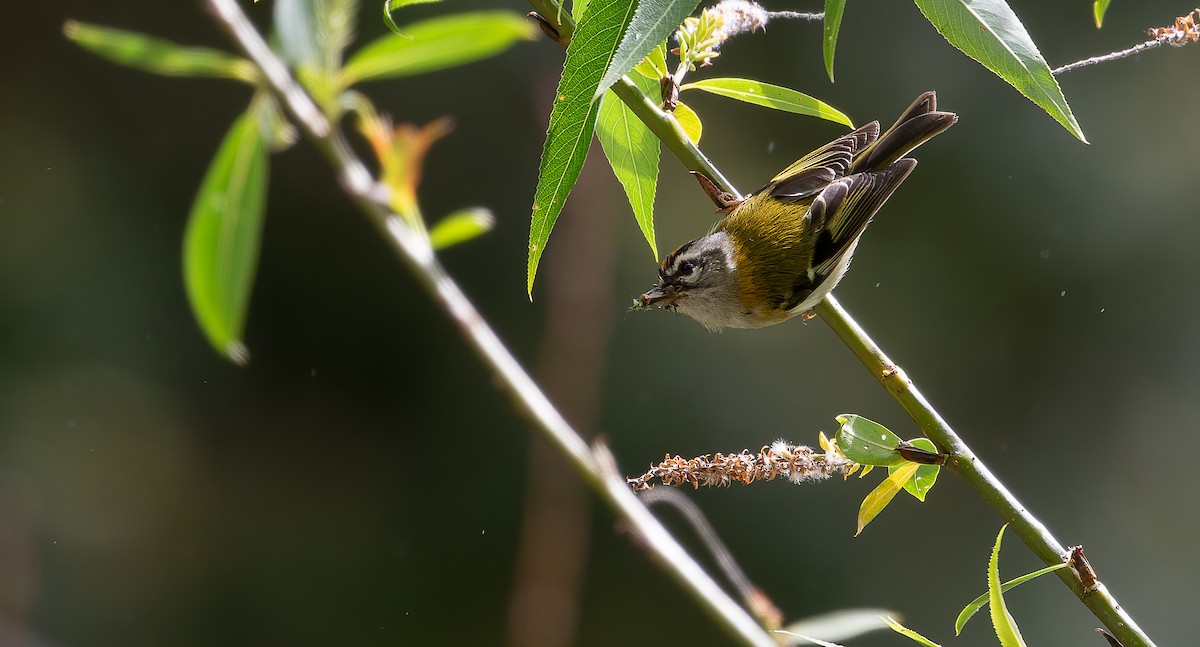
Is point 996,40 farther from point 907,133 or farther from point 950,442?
point 907,133

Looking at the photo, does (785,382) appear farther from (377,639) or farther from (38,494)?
(38,494)

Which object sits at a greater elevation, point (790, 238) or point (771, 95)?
point (771, 95)

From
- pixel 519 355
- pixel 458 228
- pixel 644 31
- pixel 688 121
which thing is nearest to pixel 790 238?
pixel 688 121

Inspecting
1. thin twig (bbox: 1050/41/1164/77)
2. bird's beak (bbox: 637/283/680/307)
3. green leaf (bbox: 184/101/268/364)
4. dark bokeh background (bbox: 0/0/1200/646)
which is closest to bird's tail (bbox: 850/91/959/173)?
bird's beak (bbox: 637/283/680/307)

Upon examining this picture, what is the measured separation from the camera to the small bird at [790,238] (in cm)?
144

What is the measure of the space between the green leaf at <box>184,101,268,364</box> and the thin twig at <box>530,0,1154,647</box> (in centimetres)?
22

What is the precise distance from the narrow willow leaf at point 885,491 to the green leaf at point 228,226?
1.52ft

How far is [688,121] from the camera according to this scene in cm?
89

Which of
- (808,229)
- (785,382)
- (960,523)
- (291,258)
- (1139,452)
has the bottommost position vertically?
(1139,452)

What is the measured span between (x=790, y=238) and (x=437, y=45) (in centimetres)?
85

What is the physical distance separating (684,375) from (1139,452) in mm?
1421

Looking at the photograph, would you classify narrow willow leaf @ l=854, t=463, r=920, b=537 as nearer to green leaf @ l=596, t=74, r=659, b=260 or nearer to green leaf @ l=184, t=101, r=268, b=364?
green leaf @ l=596, t=74, r=659, b=260

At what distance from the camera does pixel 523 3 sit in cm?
281

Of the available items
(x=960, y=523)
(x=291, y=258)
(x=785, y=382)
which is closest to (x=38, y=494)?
(x=291, y=258)
